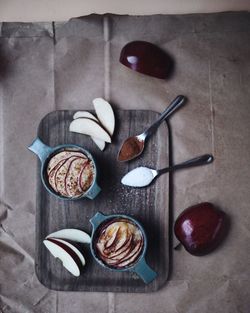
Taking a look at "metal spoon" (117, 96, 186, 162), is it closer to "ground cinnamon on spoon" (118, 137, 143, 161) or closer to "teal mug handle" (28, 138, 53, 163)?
"ground cinnamon on spoon" (118, 137, 143, 161)

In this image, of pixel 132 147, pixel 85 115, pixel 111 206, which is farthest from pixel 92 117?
pixel 111 206

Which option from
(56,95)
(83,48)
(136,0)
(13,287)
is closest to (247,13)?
(136,0)

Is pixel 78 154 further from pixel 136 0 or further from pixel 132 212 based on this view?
pixel 136 0

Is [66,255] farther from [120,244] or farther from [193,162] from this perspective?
[193,162]

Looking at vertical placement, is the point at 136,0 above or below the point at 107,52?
above

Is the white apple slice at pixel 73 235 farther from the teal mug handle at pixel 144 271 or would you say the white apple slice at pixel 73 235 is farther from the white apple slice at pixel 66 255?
the teal mug handle at pixel 144 271

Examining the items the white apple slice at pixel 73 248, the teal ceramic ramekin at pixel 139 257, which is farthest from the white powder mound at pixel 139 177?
the white apple slice at pixel 73 248

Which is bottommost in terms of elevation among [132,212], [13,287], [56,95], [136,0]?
[13,287]
